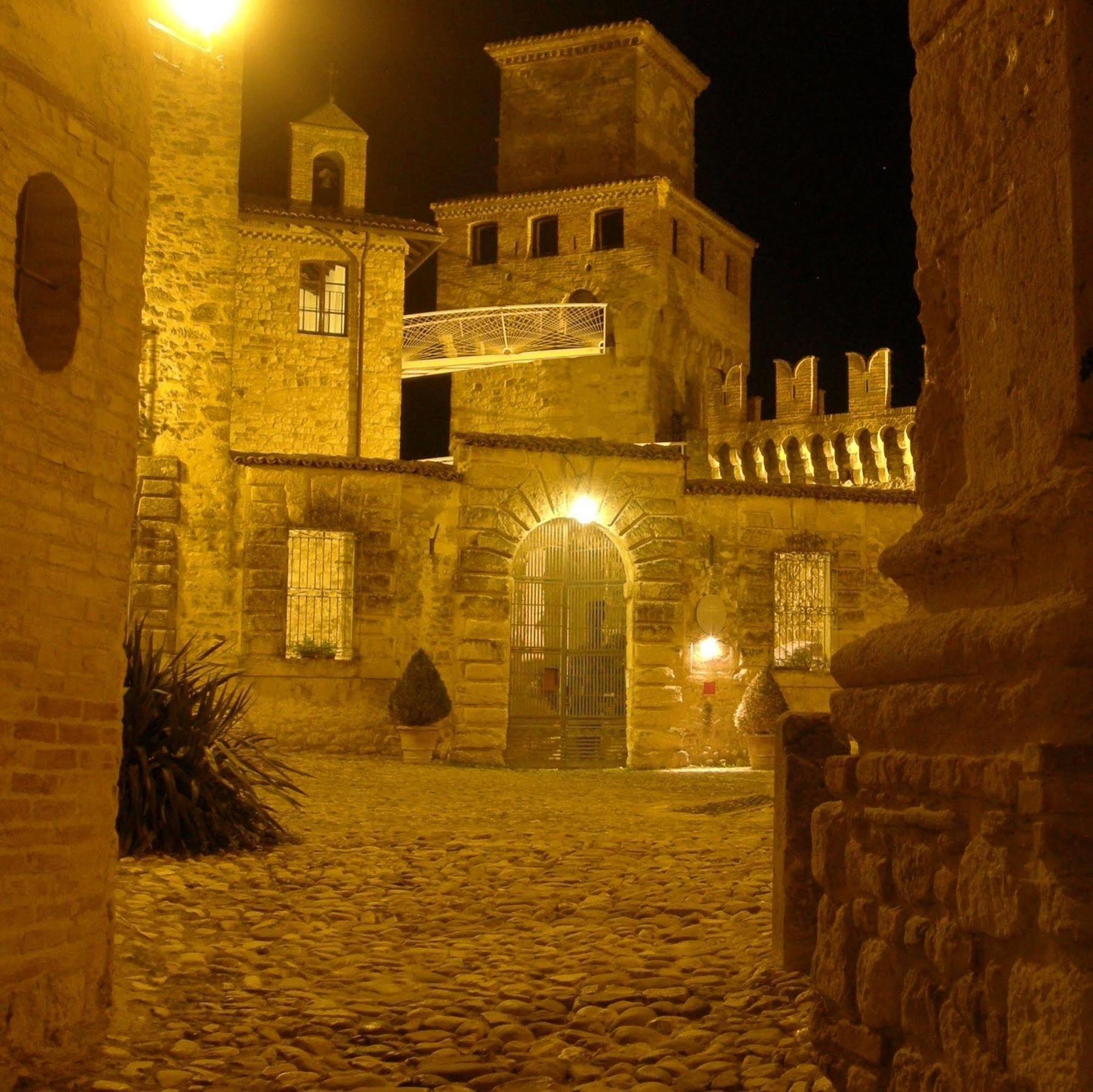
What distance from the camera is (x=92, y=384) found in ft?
15.9

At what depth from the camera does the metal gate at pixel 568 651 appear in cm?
1683

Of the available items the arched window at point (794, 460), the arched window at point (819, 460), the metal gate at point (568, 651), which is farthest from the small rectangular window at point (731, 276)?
the metal gate at point (568, 651)

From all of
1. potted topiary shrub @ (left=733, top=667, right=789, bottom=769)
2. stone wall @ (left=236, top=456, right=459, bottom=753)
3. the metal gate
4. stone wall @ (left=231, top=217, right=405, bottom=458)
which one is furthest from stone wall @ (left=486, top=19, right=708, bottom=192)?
potted topiary shrub @ (left=733, top=667, right=789, bottom=769)

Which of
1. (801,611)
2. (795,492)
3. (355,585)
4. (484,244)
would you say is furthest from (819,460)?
(355,585)

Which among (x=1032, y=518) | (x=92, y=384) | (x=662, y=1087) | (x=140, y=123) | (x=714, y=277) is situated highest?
(x=714, y=277)

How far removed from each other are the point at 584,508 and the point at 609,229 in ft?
62.9

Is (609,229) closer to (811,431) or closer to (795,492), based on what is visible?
(811,431)

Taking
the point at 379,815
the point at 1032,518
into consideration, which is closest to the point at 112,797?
the point at 1032,518

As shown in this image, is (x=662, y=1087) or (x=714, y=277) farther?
(x=714, y=277)

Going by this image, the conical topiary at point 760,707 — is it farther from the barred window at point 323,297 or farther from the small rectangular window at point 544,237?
the small rectangular window at point 544,237

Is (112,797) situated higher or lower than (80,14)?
lower

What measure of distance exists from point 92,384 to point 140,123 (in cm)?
108

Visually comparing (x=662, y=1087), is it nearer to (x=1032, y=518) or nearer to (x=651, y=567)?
(x=1032, y=518)

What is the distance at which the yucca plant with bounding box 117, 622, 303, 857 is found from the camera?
794 cm
